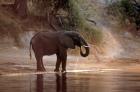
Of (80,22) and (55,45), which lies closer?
(55,45)

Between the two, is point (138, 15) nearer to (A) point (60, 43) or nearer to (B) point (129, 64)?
(B) point (129, 64)

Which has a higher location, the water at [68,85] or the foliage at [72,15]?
the water at [68,85]

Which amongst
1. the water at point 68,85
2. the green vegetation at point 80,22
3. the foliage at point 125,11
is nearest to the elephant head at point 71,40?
the green vegetation at point 80,22

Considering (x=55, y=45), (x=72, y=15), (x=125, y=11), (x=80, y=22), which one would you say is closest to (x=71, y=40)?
(x=55, y=45)

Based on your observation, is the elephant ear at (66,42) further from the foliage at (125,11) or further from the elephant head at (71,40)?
the foliage at (125,11)

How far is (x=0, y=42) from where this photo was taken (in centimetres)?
2261

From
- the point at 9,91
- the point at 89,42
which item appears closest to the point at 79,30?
the point at 89,42

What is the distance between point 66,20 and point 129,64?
3827mm

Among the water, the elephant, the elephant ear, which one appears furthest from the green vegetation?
the water

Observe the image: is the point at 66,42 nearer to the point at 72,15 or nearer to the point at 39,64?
the point at 39,64

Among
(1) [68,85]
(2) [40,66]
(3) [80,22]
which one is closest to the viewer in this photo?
(1) [68,85]

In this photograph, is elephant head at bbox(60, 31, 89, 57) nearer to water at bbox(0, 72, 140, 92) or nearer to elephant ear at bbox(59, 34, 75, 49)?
elephant ear at bbox(59, 34, 75, 49)

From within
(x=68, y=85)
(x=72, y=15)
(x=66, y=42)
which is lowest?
(x=66, y=42)

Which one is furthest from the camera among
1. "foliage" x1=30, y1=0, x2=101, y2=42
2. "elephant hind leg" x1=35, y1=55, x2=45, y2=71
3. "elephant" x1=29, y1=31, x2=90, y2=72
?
"foliage" x1=30, y1=0, x2=101, y2=42
